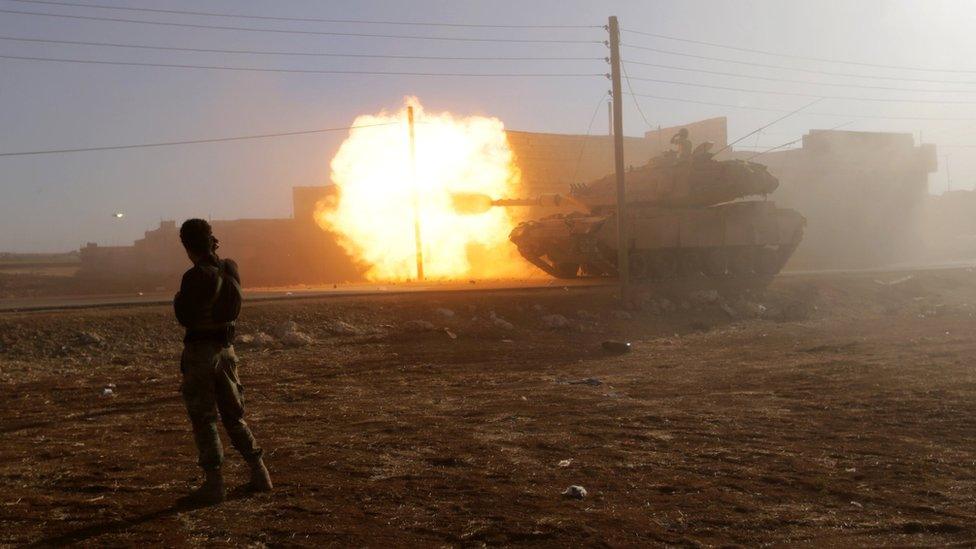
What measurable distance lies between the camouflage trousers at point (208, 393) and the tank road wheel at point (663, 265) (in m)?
20.9

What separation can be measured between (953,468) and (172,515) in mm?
5321

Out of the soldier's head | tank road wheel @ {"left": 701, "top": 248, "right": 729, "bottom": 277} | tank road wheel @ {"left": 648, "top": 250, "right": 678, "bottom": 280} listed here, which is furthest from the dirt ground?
tank road wheel @ {"left": 701, "top": 248, "right": 729, "bottom": 277}

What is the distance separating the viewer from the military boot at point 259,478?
20.2 feet

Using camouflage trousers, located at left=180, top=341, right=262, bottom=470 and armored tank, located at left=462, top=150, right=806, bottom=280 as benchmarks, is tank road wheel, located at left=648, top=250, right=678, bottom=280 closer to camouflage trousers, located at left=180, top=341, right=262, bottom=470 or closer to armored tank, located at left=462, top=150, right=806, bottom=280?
armored tank, located at left=462, top=150, right=806, bottom=280

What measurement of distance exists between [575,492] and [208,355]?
2.51 meters

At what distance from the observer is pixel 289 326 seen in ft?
50.1

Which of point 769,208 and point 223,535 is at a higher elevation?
point 769,208

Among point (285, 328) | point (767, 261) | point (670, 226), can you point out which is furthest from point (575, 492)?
point (767, 261)

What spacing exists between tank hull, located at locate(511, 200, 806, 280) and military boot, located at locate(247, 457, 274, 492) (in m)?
19.2

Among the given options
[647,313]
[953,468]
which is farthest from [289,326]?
[953,468]

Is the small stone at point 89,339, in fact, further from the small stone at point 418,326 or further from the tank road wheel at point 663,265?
the tank road wheel at point 663,265

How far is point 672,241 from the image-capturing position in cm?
2594

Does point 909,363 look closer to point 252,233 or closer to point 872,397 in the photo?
point 872,397

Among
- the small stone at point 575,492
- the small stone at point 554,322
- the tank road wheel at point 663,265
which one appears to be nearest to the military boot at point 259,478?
the small stone at point 575,492
